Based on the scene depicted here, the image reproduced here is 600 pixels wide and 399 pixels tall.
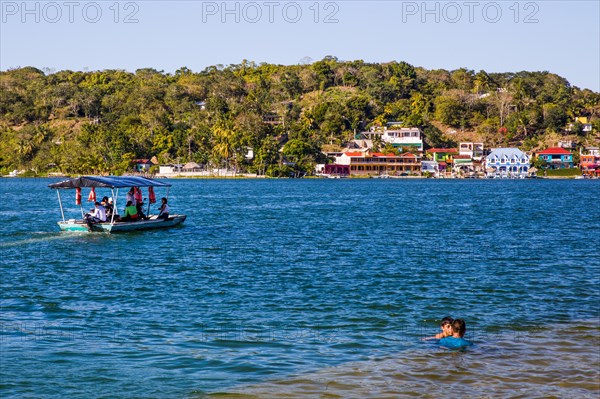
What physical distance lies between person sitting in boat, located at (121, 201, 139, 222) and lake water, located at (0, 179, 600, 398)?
1901 millimetres

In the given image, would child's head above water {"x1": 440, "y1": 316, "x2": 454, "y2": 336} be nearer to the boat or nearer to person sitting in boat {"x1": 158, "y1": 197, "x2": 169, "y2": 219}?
the boat

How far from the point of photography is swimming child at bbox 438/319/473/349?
56.0 feet

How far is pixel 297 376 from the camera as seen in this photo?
15.1 m

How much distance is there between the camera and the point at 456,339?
17094mm

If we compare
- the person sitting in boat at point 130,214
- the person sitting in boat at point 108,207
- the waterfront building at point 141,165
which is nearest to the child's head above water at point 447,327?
the person sitting in boat at point 108,207

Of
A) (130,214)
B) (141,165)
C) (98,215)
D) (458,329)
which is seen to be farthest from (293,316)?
(141,165)

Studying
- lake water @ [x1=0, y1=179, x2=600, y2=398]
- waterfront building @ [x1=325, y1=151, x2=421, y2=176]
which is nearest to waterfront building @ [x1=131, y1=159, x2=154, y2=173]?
waterfront building @ [x1=325, y1=151, x2=421, y2=176]

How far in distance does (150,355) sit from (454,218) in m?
47.1

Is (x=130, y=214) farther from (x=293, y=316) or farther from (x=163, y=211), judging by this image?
(x=293, y=316)

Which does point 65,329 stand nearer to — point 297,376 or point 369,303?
point 297,376

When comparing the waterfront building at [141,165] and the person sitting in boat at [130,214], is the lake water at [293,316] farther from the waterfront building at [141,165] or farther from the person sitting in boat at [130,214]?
the waterfront building at [141,165]

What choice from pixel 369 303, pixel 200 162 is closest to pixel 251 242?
pixel 369 303

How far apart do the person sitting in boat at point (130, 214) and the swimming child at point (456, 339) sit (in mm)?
30127

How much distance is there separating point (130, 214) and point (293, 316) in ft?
85.3
